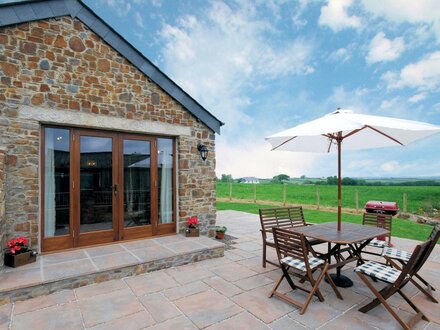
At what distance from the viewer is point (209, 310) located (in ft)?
10.5

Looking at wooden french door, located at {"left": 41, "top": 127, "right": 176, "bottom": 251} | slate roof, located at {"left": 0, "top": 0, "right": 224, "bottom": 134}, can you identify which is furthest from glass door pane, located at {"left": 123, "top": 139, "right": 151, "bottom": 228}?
slate roof, located at {"left": 0, "top": 0, "right": 224, "bottom": 134}

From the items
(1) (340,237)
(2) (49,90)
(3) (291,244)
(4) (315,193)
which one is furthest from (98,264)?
(4) (315,193)

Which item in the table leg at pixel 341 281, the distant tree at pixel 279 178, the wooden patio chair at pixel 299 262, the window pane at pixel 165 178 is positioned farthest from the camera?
the distant tree at pixel 279 178

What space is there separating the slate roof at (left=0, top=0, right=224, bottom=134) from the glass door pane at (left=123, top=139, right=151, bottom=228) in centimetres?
159

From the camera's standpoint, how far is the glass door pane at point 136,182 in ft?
19.0

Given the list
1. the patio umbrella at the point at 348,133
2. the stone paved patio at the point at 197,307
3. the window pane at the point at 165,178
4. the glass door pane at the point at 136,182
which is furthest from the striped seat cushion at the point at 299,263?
the glass door pane at the point at 136,182

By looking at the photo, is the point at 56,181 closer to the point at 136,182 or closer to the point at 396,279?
the point at 136,182

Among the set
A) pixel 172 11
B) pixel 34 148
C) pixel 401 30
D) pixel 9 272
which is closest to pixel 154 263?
pixel 9 272

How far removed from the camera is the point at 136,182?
5949 mm

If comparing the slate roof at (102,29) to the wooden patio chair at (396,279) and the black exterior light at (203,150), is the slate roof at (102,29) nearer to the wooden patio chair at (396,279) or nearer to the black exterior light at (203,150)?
the black exterior light at (203,150)

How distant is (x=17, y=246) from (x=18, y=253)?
131mm

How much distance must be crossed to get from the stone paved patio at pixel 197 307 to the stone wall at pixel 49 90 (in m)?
2.00

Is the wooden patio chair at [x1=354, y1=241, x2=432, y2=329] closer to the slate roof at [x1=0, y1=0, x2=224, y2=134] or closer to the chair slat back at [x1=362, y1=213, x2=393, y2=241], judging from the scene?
the chair slat back at [x1=362, y1=213, x2=393, y2=241]

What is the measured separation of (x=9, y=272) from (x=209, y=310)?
10.9 feet
